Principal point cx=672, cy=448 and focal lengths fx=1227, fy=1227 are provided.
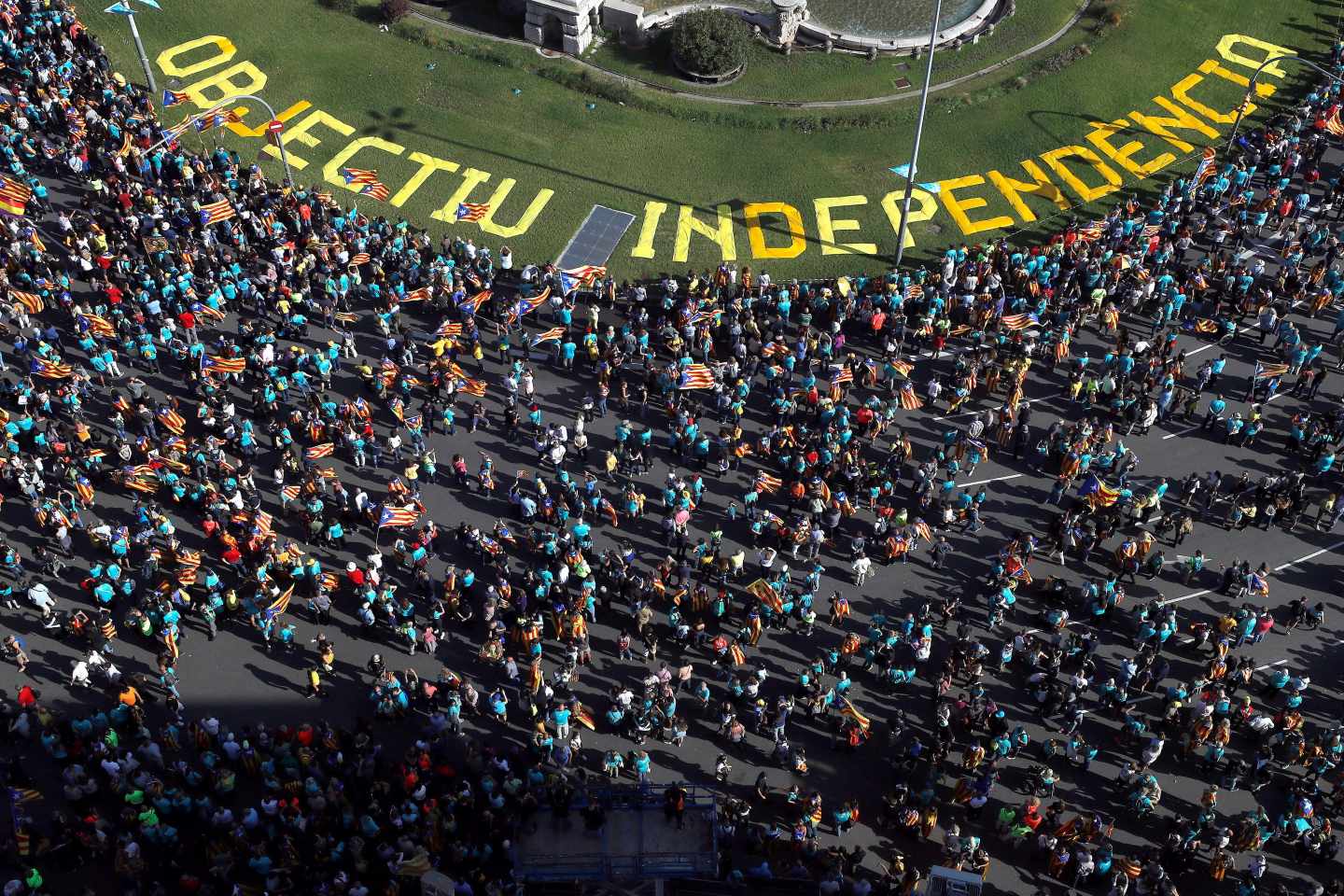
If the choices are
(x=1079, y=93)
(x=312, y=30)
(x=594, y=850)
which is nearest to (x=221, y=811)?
(x=594, y=850)

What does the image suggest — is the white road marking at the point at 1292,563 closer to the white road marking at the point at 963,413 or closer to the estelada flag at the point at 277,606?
the white road marking at the point at 963,413

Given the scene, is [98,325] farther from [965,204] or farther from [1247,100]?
[1247,100]

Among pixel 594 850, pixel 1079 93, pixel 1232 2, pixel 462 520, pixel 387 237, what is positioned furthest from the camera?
pixel 1232 2

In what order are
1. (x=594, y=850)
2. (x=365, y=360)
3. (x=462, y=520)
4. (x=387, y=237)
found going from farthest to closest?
1. (x=387, y=237)
2. (x=365, y=360)
3. (x=462, y=520)
4. (x=594, y=850)

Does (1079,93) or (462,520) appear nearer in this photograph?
(462,520)

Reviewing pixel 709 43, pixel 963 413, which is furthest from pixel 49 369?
pixel 709 43

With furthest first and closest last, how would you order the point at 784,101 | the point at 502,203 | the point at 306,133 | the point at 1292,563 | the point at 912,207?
the point at 784,101 → the point at 306,133 → the point at 912,207 → the point at 502,203 → the point at 1292,563

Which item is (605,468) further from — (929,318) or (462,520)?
(929,318)

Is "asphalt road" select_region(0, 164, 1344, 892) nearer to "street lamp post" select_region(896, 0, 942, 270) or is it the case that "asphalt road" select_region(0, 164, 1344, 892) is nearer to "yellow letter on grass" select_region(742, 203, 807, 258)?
"street lamp post" select_region(896, 0, 942, 270)
